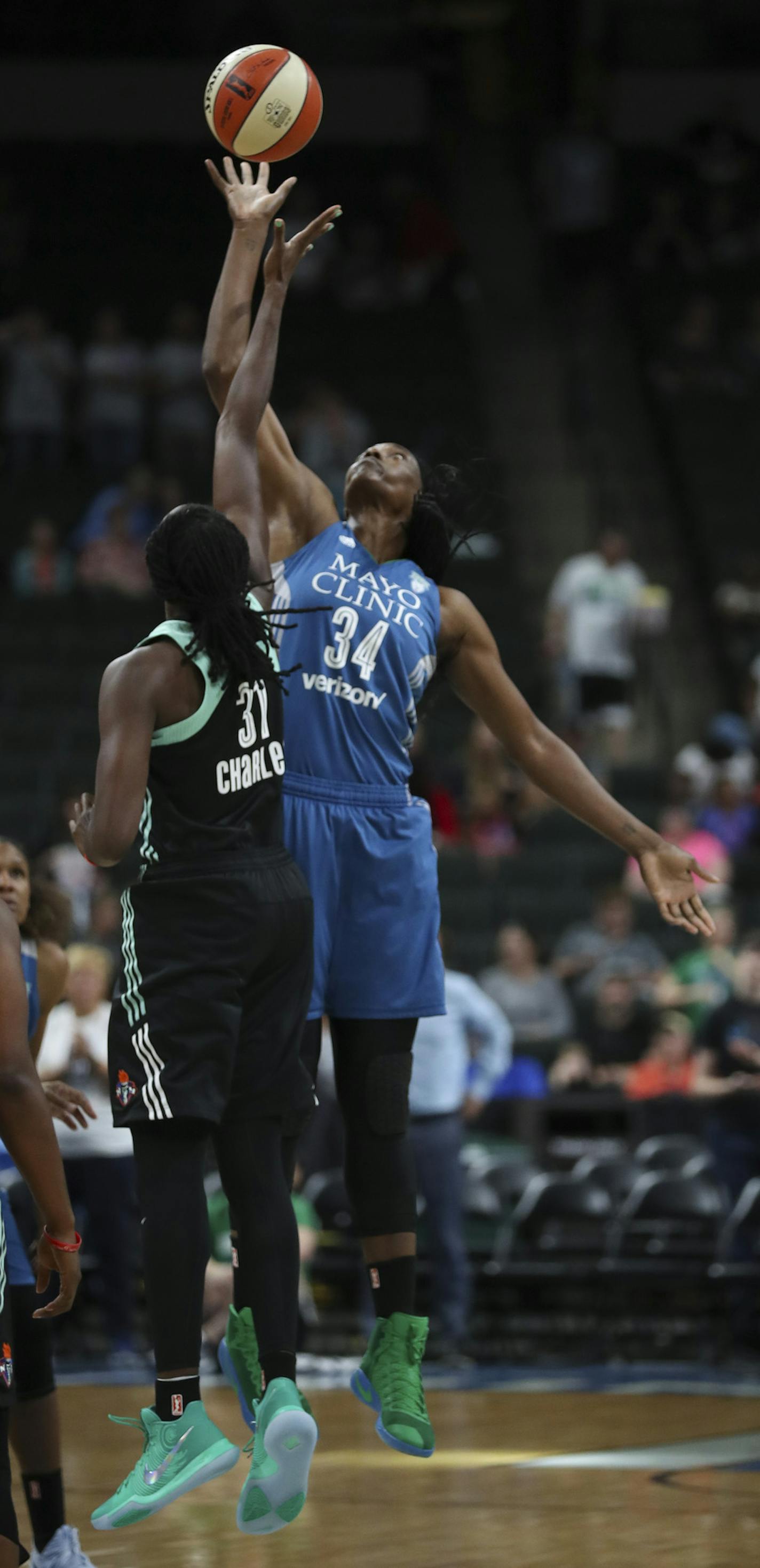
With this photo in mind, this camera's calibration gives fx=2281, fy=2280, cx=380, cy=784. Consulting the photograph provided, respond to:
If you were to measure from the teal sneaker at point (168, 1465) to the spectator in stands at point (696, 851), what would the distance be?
28.8ft

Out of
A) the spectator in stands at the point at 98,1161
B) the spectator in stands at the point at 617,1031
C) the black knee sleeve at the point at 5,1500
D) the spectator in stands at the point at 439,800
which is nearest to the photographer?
the black knee sleeve at the point at 5,1500

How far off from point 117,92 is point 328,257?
3.11 metres

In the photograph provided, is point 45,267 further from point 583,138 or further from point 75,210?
point 583,138

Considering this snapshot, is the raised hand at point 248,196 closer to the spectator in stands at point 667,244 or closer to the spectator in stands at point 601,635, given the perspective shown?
the spectator in stands at point 601,635

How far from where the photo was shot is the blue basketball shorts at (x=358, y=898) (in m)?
5.20

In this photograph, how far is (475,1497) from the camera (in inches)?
271

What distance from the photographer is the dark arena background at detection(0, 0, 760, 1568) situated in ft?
27.4

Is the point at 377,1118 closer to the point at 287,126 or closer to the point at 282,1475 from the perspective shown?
the point at 282,1475

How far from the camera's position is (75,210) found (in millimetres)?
20891

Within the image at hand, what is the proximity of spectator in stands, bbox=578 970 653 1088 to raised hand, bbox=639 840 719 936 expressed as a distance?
6816 mm

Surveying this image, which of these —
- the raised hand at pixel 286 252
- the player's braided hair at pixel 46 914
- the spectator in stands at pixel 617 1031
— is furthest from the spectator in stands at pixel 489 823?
the raised hand at pixel 286 252

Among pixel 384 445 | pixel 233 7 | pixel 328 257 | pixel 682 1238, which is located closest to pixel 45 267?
pixel 328 257

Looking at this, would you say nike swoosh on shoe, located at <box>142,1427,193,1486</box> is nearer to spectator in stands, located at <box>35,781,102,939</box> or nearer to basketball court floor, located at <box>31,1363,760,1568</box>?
basketball court floor, located at <box>31,1363,760,1568</box>

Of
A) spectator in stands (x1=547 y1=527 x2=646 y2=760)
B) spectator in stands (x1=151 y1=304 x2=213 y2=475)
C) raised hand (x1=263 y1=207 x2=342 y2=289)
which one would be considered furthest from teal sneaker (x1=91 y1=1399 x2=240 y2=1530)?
spectator in stands (x1=151 y1=304 x2=213 y2=475)
